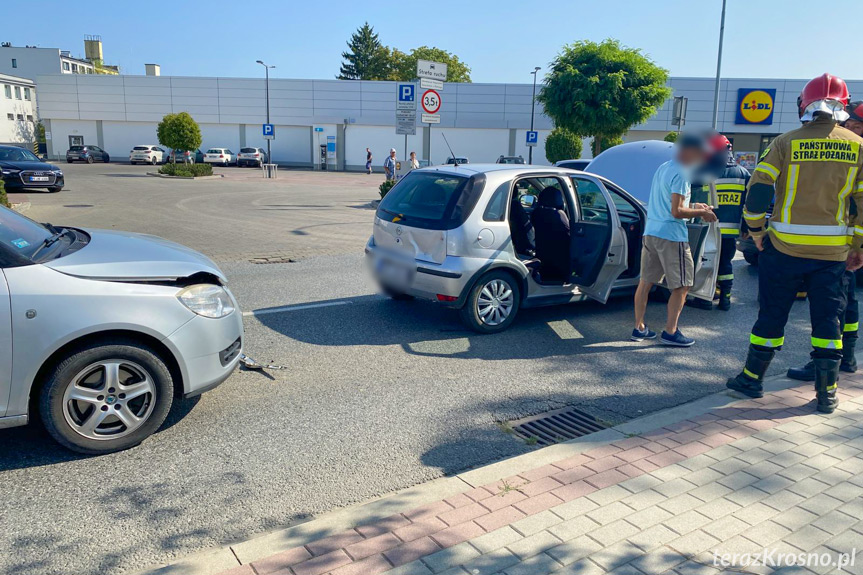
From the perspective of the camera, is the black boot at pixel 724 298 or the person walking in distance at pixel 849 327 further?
the black boot at pixel 724 298

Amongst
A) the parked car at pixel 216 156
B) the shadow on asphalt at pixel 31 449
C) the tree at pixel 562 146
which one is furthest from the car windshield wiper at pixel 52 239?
the parked car at pixel 216 156

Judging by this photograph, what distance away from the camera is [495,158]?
54.4 m

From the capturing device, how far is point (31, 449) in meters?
3.97

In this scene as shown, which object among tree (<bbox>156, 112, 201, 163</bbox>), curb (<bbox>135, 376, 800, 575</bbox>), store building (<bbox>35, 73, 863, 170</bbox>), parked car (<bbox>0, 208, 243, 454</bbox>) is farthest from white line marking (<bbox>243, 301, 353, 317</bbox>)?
store building (<bbox>35, 73, 863, 170</bbox>)

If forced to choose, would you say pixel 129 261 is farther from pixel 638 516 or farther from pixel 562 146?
pixel 562 146

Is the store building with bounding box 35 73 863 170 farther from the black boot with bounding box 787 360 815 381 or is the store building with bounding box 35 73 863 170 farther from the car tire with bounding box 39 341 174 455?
the car tire with bounding box 39 341 174 455

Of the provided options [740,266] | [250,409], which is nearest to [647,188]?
[740,266]

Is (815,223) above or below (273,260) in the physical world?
above

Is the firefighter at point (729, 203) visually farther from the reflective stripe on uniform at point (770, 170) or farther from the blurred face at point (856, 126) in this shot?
the reflective stripe on uniform at point (770, 170)

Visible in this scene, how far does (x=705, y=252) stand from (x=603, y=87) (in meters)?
20.8

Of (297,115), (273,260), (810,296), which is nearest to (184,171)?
(297,115)

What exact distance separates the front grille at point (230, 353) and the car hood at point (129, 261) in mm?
454

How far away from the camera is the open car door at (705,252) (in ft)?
22.1

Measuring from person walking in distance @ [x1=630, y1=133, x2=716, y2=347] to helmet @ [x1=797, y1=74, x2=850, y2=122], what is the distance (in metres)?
1.44
